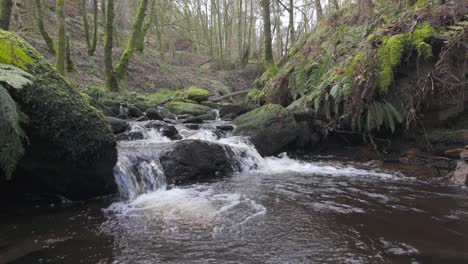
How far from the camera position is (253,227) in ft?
12.0

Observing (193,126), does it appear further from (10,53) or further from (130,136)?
(10,53)

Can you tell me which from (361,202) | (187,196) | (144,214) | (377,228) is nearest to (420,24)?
(361,202)


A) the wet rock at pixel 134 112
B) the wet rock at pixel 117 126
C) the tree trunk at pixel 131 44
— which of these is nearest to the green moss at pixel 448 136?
the wet rock at pixel 117 126

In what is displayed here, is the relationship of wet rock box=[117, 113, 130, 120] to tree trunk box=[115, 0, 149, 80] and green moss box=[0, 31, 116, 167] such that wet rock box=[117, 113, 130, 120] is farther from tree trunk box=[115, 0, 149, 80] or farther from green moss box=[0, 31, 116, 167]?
green moss box=[0, 31, 116, 167]

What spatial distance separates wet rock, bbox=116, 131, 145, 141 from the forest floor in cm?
365

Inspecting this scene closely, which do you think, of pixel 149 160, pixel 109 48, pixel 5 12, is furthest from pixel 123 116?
pixel 149 160

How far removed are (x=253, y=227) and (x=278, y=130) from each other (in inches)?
200

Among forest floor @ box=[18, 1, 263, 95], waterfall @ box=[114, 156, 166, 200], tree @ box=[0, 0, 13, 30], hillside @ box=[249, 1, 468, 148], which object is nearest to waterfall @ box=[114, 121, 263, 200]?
waterfall @ box=[114, 156, 166, 200]

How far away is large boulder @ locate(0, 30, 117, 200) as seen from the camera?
4016 millimetres

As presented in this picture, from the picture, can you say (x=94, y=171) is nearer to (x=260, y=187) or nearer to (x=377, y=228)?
(x=260, y=187)

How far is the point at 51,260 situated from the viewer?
9.43 feet

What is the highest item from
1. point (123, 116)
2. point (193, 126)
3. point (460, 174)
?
point (123, 116)

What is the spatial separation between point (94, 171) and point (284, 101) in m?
7.42

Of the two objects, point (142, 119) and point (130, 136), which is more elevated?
point (142, 119)
